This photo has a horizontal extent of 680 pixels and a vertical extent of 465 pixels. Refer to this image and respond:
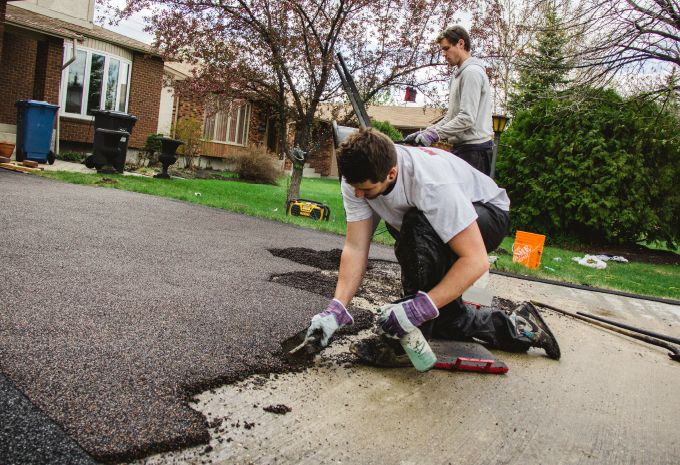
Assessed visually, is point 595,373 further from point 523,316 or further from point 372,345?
point 372,345

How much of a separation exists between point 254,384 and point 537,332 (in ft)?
5.19

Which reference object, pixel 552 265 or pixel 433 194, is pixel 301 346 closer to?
pixel 433 194

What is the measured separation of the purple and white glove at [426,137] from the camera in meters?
3.41

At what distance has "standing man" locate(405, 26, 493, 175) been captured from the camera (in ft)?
11.8

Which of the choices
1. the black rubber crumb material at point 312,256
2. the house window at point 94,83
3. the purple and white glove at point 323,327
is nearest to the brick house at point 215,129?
the house window at point 94,83

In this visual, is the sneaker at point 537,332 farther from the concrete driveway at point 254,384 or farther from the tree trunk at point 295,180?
the tree trunk at point 295,180

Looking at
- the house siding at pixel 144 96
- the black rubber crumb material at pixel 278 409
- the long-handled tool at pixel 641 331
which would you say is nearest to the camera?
the black rubber crumb material at pixel 278 409

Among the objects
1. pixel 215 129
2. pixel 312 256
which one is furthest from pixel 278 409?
pixel 215 129

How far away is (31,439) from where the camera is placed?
1388mm

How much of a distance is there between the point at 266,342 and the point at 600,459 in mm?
1354

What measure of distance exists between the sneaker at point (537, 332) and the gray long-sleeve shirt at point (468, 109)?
1.34 meters

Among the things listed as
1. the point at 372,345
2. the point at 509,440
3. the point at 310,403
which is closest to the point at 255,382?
the point at 310,403


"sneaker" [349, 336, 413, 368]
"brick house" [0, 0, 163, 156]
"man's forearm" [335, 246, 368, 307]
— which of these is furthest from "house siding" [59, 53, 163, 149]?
"sneaker" [349, 336, 413, 368]

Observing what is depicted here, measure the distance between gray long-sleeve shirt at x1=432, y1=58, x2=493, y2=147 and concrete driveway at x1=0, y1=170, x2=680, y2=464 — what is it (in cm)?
140
